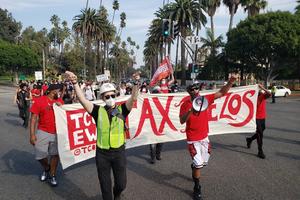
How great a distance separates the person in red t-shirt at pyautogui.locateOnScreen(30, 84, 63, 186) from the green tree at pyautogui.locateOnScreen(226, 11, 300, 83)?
3863cm

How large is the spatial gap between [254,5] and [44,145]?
55.6m

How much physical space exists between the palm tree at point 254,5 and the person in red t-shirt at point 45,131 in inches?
2147

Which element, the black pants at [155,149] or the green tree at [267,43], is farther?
the green tree at [267,43]

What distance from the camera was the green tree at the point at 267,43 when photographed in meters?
40.9

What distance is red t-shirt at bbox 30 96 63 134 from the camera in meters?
5.88

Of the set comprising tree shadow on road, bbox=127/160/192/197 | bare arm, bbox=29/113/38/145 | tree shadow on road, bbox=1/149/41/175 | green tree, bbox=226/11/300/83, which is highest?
green tree, bbox=226/11/300/83

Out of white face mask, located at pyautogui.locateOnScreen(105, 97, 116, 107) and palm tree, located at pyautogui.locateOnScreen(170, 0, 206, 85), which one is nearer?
white face mask, located at pyautogui.locateOnScreen(105, 97, 116, 107)

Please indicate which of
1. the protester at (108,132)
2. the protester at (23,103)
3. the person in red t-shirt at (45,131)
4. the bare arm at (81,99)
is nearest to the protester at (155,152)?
the person in red t-shirt at (45,131)

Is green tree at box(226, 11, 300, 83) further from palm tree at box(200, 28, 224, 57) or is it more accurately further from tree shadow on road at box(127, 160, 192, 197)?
tree shadow on road at box(127, 160, 192, 197)

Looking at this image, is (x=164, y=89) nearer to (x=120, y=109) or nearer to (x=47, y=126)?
(x=47, y=126)

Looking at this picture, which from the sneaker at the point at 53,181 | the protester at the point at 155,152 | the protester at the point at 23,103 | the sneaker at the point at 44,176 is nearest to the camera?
the sneaker at the point at 53,181

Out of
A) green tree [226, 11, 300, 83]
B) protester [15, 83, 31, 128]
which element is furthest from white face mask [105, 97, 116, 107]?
green tree [226, 11, 300, 83]

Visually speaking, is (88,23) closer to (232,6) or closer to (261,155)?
(232,6)

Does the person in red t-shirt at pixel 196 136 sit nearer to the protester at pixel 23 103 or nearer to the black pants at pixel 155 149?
the black pants at pixel 155 149
